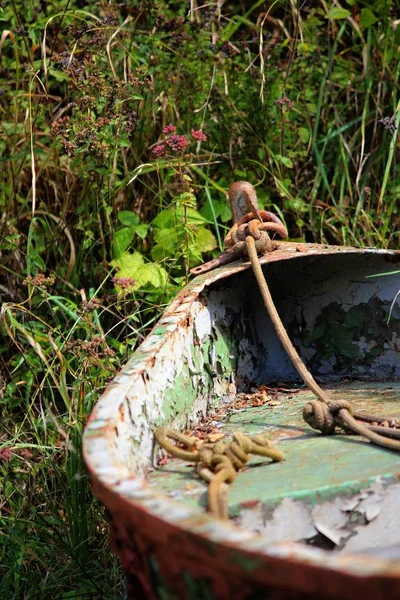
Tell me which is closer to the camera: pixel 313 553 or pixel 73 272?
pixel 313 553

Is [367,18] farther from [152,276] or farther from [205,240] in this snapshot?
[152,276]

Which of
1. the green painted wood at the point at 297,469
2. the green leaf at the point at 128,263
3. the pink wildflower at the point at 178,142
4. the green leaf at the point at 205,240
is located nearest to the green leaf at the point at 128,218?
the green leaf at the point at 128,263

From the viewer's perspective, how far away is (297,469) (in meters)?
2.09

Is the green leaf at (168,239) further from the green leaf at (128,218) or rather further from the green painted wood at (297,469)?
the green painted wood at (297,469)

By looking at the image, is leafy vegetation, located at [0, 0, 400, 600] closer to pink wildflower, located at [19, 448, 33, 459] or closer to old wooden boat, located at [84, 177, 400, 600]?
pink wildflower, located at [19, 448, 33, 459]

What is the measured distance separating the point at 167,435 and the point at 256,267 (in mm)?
920

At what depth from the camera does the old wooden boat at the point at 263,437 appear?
129 cm

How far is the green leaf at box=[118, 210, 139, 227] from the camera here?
3838 mm

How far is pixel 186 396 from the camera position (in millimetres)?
2629

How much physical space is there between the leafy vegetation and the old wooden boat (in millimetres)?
360

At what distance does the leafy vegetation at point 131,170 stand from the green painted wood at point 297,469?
706 millimetres

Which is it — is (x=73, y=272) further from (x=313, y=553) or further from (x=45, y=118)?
(x=313, y=553)

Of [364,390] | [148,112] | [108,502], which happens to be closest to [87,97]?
[148,112]

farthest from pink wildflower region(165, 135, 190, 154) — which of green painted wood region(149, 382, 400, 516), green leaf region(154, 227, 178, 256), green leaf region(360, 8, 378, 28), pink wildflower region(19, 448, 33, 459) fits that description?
green leaf region(360, 8, 378, 28)
